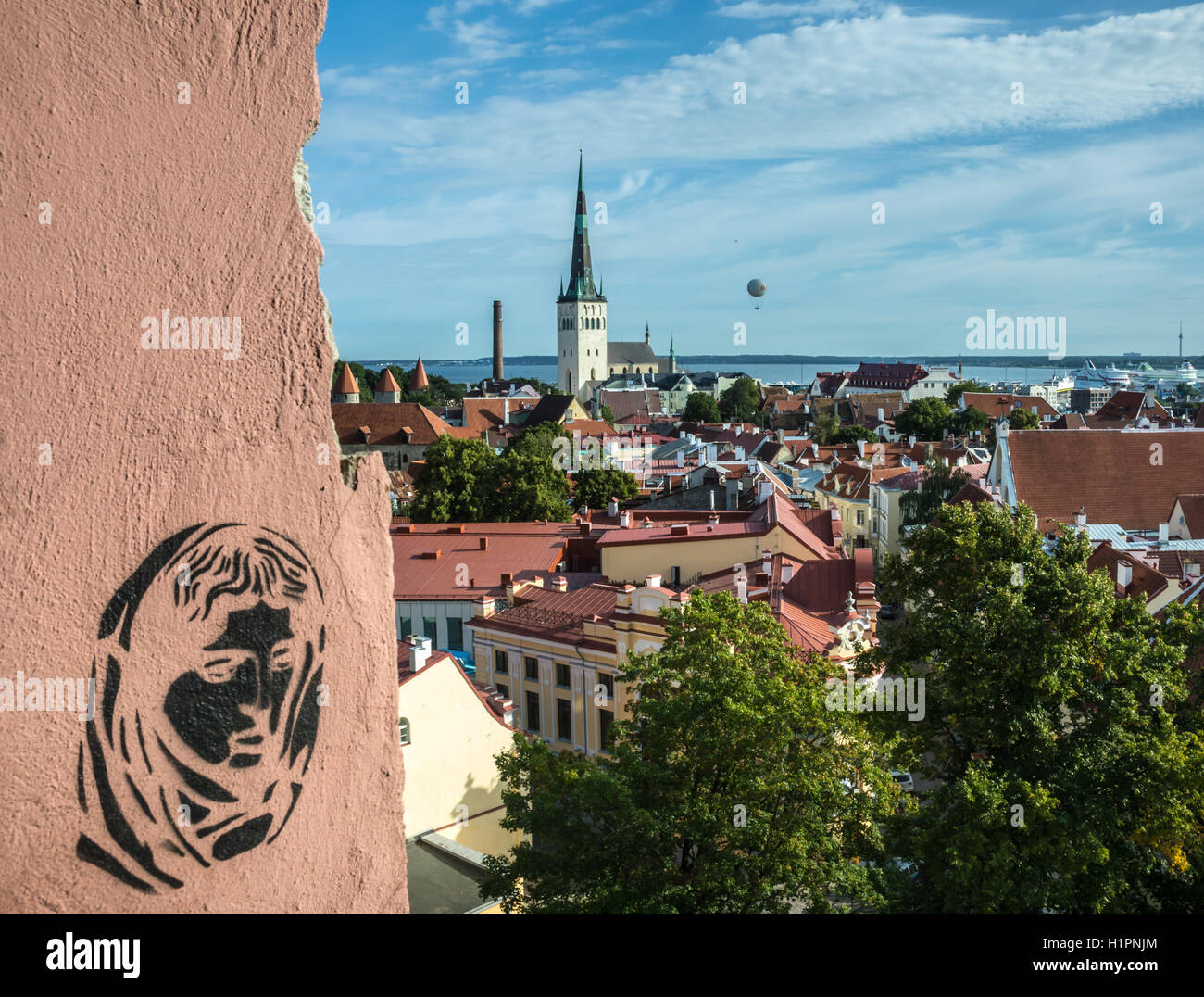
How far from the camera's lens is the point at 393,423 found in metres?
83.1

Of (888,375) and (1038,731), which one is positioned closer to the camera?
(1038,731)

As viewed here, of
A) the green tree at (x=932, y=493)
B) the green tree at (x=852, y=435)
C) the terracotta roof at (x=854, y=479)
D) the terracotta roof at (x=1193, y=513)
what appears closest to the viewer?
the terracotta roof at (x=1193, y=513)

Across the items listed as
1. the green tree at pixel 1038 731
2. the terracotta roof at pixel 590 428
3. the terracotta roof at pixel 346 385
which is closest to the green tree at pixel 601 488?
the green tree at pixel 1038 731

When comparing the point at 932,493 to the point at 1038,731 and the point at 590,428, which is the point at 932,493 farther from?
the point at 590,428

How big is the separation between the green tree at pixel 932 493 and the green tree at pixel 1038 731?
26.2 meters

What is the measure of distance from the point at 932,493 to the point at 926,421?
47902 millimetres

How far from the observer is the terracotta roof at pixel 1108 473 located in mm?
39656

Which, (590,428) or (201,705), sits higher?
(590,428)

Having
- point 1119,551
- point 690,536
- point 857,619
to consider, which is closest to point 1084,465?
point 1119,551

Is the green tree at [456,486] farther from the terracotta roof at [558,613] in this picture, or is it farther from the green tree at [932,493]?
the terracotta roof at [558,613]

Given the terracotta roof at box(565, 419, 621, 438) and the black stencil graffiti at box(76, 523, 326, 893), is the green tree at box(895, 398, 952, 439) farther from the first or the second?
the black stencil graffiti at box(76, 523, 326, 893)

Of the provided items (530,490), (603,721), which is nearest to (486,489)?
(530,490)
